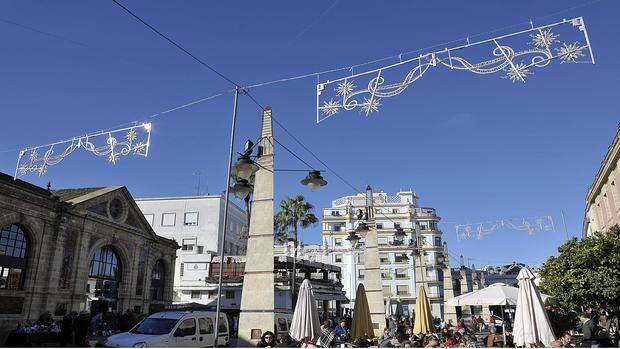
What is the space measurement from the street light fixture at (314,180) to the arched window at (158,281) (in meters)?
26.9

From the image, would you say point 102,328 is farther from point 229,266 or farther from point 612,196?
point 612,196

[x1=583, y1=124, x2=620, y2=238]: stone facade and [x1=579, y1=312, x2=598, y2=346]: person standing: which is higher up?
[x1=583, y1=124, x2=620, y2=238]: stone facade

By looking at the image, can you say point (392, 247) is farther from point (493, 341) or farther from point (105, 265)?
point (493, 341)

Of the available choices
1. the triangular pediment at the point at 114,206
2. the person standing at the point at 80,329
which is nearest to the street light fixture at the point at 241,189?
the person standing at the point at 80,329

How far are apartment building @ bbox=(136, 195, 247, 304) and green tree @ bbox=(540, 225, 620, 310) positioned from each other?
107 ft

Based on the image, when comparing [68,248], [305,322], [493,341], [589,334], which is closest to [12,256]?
[68,248]

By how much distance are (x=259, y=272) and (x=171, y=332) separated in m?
5.16

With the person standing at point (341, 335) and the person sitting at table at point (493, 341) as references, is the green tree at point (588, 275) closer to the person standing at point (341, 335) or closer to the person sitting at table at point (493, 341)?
the person sitting at table at point (493, 341)

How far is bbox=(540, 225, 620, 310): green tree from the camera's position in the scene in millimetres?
16188

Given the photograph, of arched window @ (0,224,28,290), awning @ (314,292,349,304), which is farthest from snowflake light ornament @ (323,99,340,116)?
awning @ (314,292,349,304)

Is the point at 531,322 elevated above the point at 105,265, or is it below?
below

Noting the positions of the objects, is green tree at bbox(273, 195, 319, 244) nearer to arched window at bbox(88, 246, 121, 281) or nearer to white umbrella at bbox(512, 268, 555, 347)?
arched window at bbox(88, 246, 121, 281)

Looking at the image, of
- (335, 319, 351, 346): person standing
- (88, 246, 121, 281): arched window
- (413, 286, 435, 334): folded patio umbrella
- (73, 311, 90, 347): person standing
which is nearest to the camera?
(335, 319, 351, 346): person standing

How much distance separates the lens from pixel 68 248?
2397 centimetres
